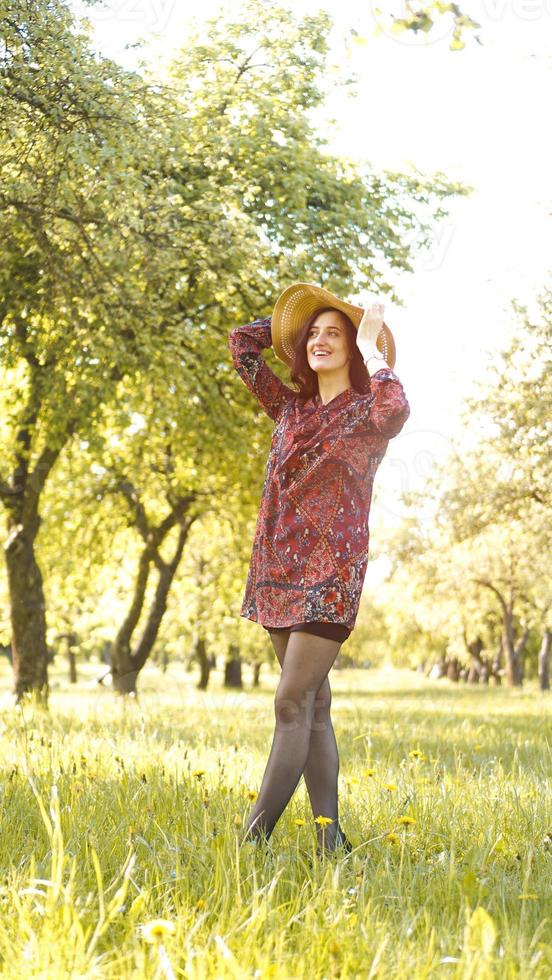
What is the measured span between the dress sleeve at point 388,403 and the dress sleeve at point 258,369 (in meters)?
0.74

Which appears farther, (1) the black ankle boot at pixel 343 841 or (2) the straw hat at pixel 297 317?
(2) the straw hat at pixel 297 317

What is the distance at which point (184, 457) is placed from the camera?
15078mm

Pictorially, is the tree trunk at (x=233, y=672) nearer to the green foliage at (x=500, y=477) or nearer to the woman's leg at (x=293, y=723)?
the green foliage at (x=500, y=477)

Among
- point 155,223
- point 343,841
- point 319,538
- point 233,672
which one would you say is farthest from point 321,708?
point 233,672

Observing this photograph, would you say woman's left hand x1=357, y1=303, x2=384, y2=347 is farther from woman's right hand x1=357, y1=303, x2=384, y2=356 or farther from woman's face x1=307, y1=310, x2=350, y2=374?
woman's face x1=307, y1=310, x2=350, y2=374

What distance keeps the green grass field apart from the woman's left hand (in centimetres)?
188

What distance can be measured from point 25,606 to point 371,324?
32.5ft

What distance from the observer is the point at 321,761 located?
381 centimetres

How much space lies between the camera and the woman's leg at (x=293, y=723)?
3.56 metres

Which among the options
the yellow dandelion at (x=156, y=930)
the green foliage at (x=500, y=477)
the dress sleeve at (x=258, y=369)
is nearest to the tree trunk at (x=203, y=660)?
the green foliage at (x=500, y=477)

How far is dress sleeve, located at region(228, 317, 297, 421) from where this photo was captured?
4348 millimetres

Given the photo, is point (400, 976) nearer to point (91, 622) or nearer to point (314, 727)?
point (314, 727)

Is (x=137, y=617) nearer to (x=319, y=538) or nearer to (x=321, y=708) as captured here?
(x=321, y=708)

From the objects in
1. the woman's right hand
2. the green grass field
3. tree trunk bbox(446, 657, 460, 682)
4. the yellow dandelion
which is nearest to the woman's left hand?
the woman's right hand
